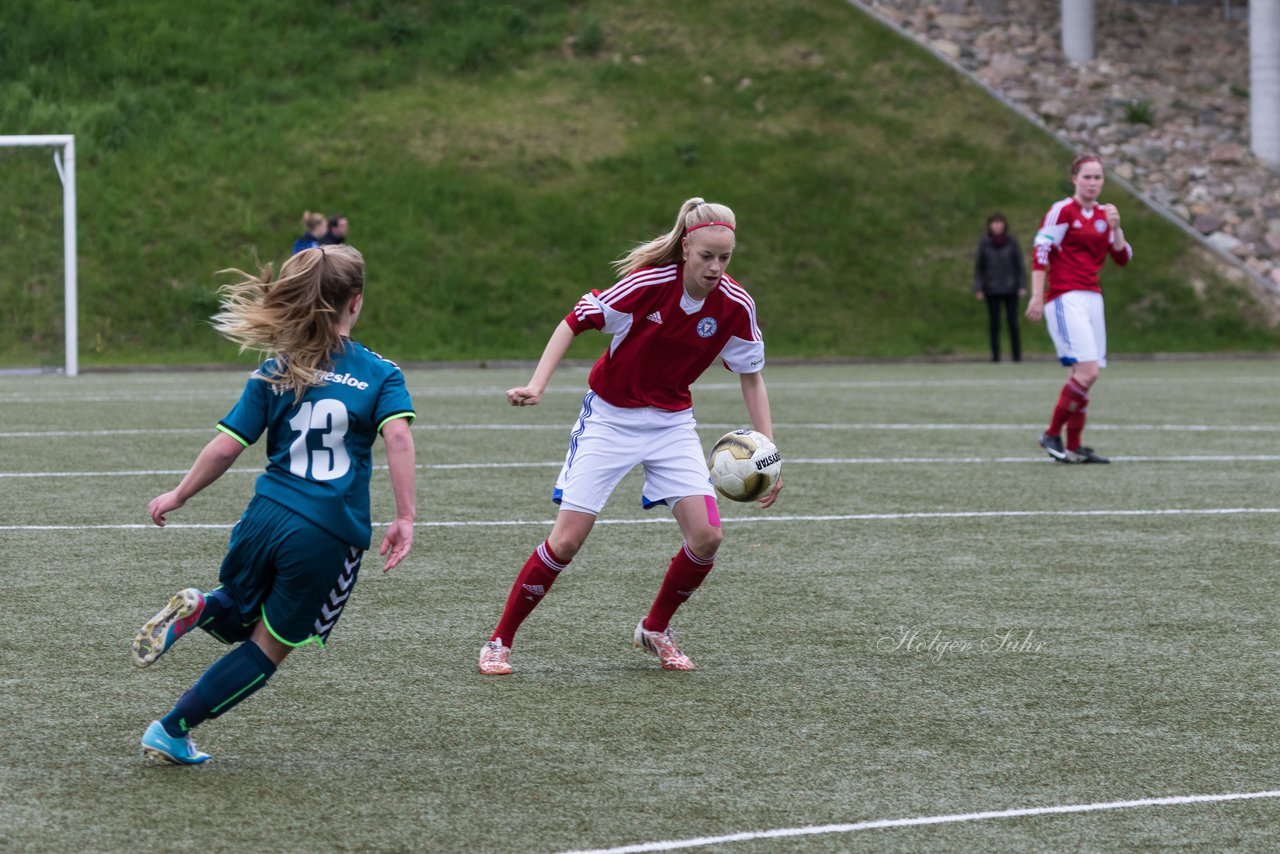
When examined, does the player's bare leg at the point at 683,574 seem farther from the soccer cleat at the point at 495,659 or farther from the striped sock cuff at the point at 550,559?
the soccer cleat at the point at 495,659

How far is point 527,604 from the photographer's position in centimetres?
→ 570

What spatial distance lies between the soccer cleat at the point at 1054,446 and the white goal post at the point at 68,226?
1434cm

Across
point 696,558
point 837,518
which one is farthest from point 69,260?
point 696,558

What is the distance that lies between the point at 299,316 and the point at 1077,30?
3122 centimetres

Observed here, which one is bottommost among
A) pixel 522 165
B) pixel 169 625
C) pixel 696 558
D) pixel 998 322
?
pixel 998 322

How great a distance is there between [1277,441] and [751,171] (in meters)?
17.7

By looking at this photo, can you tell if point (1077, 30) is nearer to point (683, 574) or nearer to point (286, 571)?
point (683, 574)

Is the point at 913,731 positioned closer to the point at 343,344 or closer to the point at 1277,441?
the point at 343,344

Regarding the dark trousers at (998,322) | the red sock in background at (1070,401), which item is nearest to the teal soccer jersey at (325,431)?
the red sock in background at (1070,401)

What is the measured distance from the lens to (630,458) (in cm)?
567

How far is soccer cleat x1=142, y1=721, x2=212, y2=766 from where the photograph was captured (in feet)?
14.1

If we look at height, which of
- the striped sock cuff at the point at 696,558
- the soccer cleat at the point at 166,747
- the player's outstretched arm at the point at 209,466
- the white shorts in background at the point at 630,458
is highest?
the player's outstretched arm at the point at 209,466

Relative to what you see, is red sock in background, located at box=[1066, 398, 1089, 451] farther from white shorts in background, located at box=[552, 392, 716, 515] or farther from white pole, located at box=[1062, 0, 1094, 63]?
white pole, located at box=[1062, 0, 1094, 63]

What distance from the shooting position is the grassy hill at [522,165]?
88.8 ft
